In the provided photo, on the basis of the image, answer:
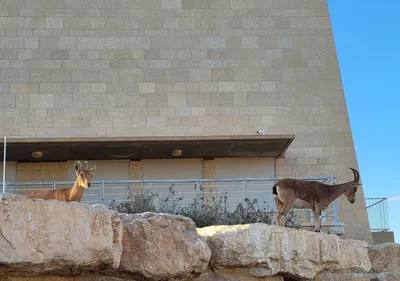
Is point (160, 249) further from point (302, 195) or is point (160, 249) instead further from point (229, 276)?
point (302, 195)

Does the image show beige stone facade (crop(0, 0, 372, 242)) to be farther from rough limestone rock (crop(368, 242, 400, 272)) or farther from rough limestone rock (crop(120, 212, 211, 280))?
rough limestone rock (crop(120, 212, 211, 280))

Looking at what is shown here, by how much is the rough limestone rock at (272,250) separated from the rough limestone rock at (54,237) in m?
1.43

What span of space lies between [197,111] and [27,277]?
1420 centimetres

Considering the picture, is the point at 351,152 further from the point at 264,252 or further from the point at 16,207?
the point at 16,207

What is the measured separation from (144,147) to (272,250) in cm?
1085

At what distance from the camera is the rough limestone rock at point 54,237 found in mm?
4824

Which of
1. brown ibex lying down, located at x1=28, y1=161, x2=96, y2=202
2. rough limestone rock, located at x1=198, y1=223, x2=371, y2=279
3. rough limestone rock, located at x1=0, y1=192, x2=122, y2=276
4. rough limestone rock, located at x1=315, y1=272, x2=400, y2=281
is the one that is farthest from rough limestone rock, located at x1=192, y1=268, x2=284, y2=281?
brown ibex lying down, located at x1=28, y1=161, x2=96, y2=202

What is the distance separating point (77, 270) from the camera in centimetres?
553

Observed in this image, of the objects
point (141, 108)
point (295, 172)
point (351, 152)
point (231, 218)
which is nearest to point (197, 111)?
point (141, 108)

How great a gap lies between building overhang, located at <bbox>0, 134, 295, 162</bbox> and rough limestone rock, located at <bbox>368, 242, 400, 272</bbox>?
→ 27.6 feet

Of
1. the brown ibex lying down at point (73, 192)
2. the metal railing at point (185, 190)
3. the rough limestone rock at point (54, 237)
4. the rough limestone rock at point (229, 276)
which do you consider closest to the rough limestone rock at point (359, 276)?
the rough limestone rock at point (229, 276)

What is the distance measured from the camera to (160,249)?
6.05 metres

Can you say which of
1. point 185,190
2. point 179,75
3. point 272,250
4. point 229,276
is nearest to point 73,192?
point 229,276

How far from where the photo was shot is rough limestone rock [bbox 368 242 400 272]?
8.60 m
